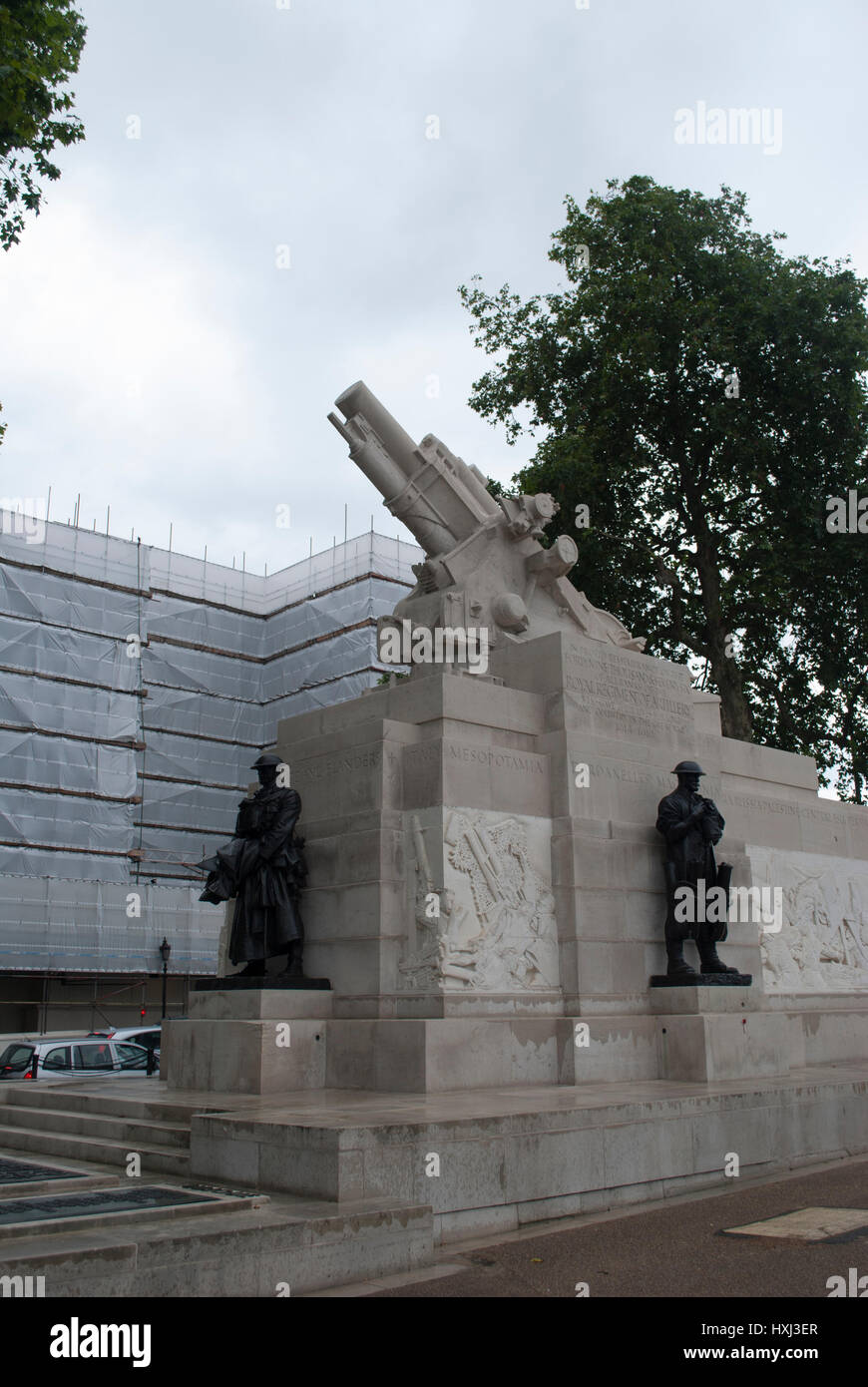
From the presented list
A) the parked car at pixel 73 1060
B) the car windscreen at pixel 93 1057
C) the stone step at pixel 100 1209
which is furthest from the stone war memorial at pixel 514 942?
the car windscreen at pixel 93 1057

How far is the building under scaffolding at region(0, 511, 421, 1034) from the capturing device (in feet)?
112

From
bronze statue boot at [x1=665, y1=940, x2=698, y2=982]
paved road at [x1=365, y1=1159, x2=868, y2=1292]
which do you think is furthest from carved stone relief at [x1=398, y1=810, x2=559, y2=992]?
paved road at [x1=365, y1=1159, x2=868, y2=1292]

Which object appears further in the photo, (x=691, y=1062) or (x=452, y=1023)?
(x=691, y=1062)

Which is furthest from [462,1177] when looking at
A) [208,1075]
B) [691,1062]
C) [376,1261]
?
[691,1062]

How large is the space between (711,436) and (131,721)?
64.3 ft

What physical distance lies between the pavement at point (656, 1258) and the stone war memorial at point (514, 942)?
0.45 metres

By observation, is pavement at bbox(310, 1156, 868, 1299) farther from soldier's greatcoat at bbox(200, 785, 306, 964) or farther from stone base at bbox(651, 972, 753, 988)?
soldier's greatcoat at bbox(200, 785, 306, 964)

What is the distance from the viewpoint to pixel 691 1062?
510 inches

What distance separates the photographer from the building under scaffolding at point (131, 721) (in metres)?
34.1

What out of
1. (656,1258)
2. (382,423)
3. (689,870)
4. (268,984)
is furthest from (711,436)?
(656,1258)

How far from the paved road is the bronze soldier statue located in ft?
16.9
